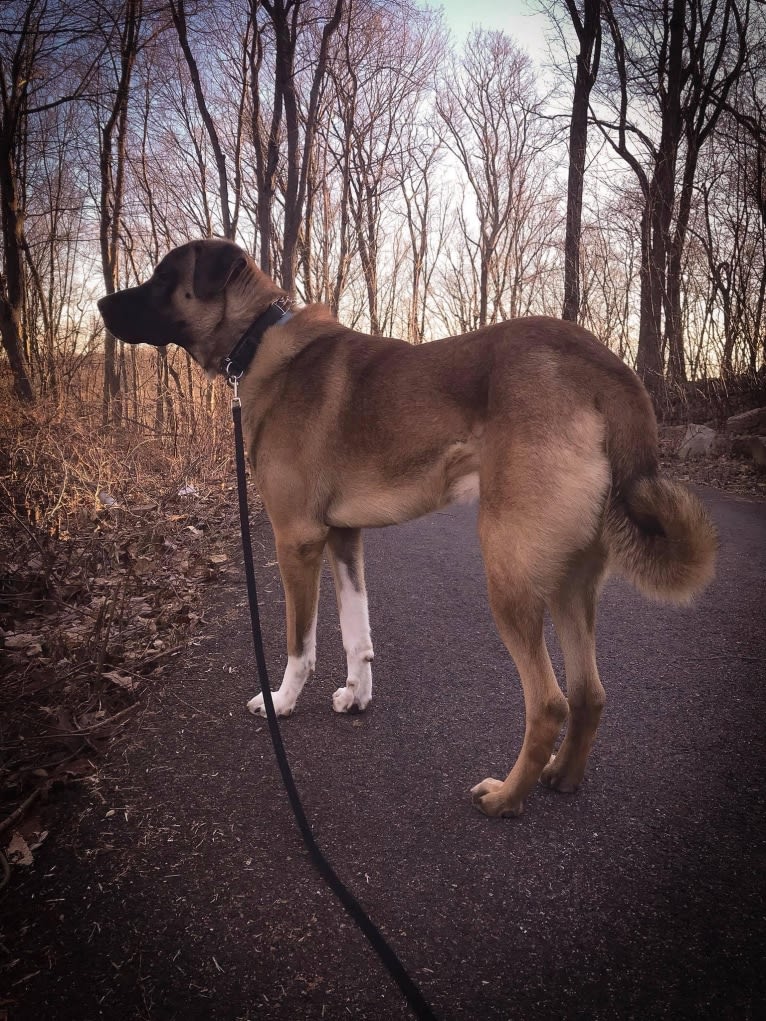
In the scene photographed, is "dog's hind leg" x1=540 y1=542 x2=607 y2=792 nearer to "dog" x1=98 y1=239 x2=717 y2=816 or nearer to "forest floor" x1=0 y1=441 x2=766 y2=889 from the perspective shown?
"dog" x1=98 y1=239 x2=717 y2=816

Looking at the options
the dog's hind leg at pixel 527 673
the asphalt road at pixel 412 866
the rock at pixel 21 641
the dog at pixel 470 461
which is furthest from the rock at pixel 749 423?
the rock at pixel 21 641

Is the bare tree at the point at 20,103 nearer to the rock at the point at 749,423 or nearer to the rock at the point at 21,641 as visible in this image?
the rock at the point at 21,641

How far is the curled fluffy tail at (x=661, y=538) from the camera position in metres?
1.76

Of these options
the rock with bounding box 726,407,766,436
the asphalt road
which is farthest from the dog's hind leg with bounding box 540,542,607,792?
the rock with bounding box 726,407,766,436

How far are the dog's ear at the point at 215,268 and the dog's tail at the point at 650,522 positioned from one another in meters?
1.93

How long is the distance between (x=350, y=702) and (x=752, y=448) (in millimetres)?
8357

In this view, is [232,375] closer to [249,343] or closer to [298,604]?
[249,343]

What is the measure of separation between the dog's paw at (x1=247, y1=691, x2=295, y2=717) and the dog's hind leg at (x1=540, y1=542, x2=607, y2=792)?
1146 millimetres

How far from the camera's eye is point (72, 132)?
11.7 metres

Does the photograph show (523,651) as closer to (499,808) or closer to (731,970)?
(499,808)

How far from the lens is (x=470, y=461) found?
2107mm

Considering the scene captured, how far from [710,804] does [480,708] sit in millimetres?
987

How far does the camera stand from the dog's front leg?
2527 mm

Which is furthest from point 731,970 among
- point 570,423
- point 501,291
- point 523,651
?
point 501,291
